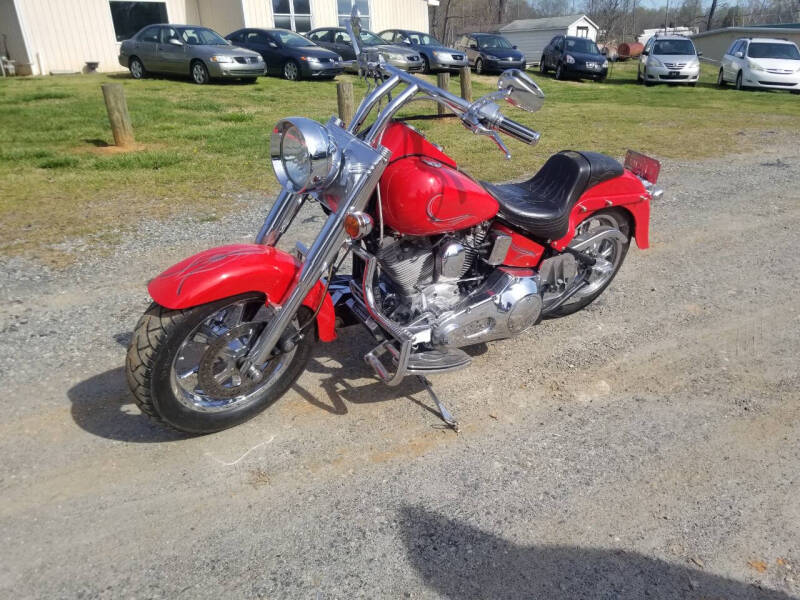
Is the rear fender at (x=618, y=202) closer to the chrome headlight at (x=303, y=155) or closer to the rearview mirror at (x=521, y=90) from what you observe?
the rearview mirror at (x=521, y=90)

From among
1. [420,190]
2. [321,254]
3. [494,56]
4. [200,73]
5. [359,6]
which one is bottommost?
[494,56]

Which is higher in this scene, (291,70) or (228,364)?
(291,70)

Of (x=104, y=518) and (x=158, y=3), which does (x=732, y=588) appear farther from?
(x=158, y=3)

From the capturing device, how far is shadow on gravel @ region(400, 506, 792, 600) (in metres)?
2.28

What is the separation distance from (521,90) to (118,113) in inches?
299

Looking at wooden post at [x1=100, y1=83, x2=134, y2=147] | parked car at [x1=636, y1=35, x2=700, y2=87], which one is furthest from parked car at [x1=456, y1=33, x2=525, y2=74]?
wooden post at [x1=100, y1=83, x2=134, y2=147]

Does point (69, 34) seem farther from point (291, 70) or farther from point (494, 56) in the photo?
point (494, 56)

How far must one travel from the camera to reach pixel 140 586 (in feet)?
7.45

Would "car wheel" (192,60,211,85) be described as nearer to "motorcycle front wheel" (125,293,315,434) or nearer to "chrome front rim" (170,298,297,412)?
"motorcycle front wheel" (125,293,315,434)

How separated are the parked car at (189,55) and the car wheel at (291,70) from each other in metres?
1.05

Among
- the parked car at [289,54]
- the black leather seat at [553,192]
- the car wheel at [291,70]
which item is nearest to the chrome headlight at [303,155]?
the black leather seat at [553,192]

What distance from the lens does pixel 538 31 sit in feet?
124

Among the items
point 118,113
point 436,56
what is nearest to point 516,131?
point 118,113

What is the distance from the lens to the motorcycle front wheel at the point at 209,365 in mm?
2703
